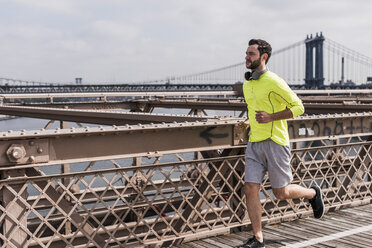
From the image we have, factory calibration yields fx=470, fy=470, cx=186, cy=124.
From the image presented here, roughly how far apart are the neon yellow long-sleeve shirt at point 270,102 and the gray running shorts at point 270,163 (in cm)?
6

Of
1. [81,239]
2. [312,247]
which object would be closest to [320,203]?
[312,247]

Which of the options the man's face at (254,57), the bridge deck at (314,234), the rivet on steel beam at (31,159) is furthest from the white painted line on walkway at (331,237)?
the rivet on steel beam at (31,159)

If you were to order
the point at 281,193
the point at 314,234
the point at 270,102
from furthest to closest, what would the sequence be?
the point at 314,234 < the point at 281,193 < the point at 270,102

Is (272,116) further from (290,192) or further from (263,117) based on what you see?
(290,192)

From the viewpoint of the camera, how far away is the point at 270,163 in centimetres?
423

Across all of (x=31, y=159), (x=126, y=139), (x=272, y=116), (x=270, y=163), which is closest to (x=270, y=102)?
(x=272, y=116)

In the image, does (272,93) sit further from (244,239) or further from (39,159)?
(39,159)

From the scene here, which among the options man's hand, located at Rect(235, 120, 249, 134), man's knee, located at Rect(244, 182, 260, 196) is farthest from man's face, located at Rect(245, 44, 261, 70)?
man's knee, located at Rect(244, 182, 260, 196)

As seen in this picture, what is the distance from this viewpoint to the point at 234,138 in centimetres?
489

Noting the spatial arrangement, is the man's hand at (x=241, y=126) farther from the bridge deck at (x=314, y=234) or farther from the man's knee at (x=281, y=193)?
the bridge deck at (x=314, y=234)

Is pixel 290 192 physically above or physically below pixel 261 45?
below

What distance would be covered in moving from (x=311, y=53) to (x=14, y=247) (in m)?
105

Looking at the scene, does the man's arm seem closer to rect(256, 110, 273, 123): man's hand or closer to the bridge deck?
rect(256, 110, 273, 123): man's hand

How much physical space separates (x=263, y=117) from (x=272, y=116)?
0.09m
